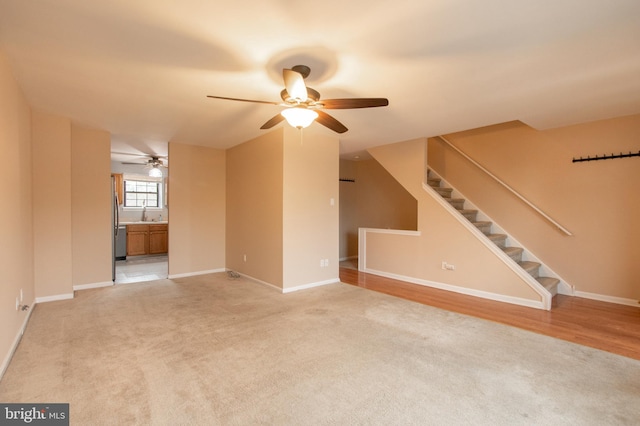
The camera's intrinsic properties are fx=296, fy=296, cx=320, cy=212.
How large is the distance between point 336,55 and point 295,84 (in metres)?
0.46

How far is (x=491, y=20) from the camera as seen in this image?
1.90m

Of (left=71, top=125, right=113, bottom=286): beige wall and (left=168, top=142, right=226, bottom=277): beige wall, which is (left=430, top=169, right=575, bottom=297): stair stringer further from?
(left=71, top=125, right=113, bottom=286): beige wall

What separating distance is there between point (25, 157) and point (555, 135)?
6.97 meters

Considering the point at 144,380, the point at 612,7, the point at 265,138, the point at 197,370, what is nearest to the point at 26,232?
the point at 144,380

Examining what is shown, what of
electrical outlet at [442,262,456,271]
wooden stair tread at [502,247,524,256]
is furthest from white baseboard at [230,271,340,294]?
wooden stair tread at [502,247,524,256]

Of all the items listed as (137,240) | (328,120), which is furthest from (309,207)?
(137,240)

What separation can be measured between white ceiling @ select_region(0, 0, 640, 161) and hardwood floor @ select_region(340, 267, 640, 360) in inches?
96.2

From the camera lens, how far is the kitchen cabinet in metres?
7.23

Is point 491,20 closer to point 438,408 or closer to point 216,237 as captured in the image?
point 438,408

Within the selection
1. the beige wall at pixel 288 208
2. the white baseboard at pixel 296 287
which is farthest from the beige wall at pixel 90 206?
the white baseboard at pixel 296 287

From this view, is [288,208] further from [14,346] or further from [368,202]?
[368,202]

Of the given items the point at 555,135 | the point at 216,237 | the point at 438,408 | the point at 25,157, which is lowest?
the point at 438,408

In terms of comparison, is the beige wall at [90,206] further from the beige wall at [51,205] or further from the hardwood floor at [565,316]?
the hardwood floor at [565,316]

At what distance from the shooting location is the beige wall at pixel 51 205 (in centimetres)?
391
